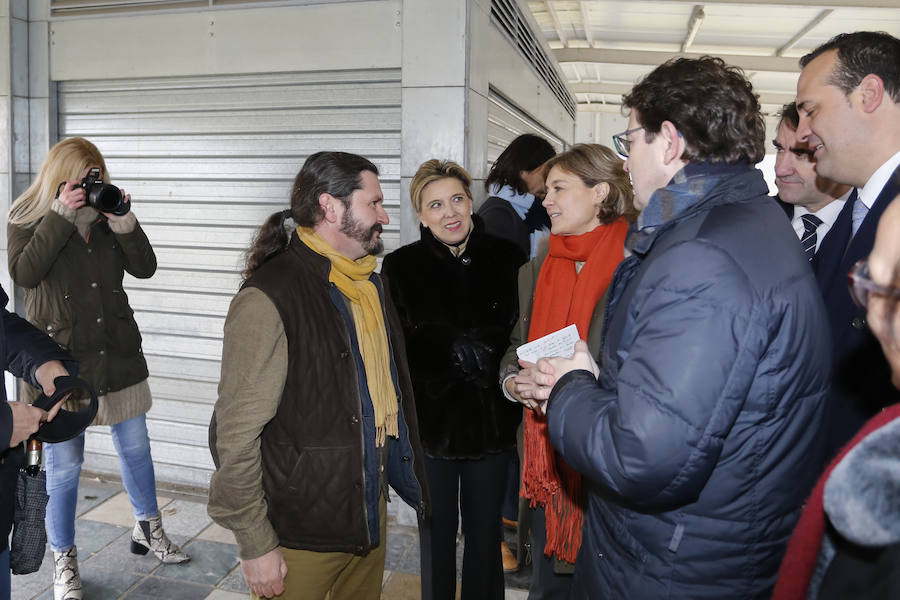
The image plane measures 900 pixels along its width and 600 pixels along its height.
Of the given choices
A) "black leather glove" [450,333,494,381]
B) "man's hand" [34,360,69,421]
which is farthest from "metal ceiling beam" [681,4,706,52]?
"man's hand" [34,360,69,421]

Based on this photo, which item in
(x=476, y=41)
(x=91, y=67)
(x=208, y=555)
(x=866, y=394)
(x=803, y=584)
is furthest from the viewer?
(x=91, y=67)

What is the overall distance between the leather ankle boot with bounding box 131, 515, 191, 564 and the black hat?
1673 mm

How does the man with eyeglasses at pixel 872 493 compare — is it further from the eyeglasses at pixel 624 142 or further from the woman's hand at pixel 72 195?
the woman's hand at pixel 72 195

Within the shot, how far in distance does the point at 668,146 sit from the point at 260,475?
1.55m

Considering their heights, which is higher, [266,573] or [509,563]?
[266,573]

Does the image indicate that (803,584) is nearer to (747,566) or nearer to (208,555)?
(747,566)

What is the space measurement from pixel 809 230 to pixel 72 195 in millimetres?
3511

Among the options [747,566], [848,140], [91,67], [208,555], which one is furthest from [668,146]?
[91,67]

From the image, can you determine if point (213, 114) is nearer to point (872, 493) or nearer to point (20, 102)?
point (20, 102)

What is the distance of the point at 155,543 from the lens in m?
3.99

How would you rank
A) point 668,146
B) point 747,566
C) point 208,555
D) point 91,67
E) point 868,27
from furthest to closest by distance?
point 868,27
point 91,67
point 208,555
point 668,146
point 747,566

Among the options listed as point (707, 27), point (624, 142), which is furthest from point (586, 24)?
point (624, 142)

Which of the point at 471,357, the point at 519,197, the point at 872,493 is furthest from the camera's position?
the point at 519,197

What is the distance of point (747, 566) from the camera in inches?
60.9
